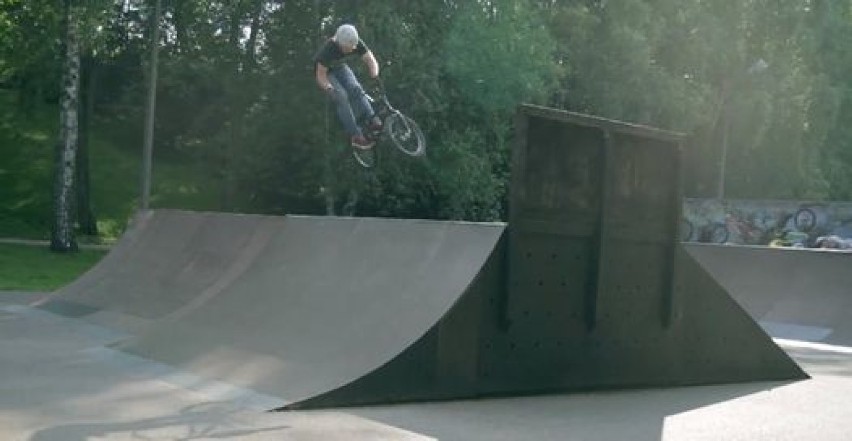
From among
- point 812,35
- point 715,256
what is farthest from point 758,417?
point 812,35

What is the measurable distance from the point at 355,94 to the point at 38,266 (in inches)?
556

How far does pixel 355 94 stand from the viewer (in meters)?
12.0

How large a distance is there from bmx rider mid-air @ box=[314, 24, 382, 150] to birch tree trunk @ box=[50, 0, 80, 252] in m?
16.0

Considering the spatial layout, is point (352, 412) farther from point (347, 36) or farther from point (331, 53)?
point (331, 53)

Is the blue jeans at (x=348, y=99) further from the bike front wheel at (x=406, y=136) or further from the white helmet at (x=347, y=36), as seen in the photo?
the white helmet at (x=347, y=36)

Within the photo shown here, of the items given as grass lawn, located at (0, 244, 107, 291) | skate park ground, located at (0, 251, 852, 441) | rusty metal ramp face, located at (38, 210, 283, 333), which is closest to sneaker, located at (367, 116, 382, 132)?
rusty metal ramp face, located at (38, 210, 283, 333)

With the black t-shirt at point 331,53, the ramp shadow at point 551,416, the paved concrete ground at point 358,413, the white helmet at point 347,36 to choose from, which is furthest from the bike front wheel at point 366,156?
the ramp shadow at point 551,416

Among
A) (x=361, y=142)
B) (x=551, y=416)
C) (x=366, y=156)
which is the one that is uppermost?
(x=361, y=142)

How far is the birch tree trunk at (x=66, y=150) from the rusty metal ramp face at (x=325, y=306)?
16.5 meters

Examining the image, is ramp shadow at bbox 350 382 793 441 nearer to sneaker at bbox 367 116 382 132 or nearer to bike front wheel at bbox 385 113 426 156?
sneaker at bbox 367 116 382 132

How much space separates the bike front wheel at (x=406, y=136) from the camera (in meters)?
12.9

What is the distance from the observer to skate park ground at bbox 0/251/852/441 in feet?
22.2

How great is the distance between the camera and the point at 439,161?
30703 millimetres

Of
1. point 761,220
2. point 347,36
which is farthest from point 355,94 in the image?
point 761,220
